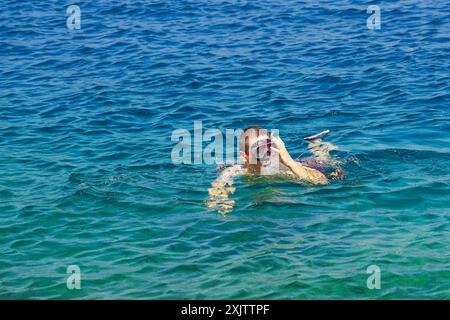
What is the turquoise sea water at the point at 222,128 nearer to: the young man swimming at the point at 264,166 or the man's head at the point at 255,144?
the young man swimming at the point at 264,166

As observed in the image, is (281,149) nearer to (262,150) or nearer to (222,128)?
(262,150)

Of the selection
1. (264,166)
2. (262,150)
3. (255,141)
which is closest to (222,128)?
(264,166)

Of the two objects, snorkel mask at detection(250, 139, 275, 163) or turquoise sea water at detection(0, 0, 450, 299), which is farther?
snorkel mask at detection(250, 139, 275, 163)

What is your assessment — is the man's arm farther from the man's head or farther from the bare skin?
the man's head

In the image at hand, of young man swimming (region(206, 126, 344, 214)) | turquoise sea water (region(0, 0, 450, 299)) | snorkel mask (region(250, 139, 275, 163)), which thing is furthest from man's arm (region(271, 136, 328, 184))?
turquoise sea water (region(0, 0, 450, 299))

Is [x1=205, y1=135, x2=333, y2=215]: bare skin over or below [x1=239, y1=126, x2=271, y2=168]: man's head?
below

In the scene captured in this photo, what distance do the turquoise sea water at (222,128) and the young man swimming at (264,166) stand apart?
0.75 ft

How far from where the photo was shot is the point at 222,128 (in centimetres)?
1529

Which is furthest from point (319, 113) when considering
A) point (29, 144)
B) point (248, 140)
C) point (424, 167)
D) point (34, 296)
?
point (34, 296)

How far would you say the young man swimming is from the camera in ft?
37.7

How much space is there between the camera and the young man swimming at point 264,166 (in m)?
11.5

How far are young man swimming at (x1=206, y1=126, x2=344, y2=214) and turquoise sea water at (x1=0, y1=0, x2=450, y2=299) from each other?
229mm

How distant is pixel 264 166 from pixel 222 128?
329 centimetres
